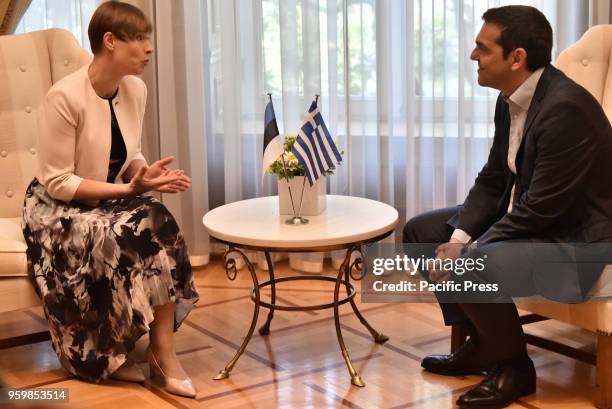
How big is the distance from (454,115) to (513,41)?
140cm

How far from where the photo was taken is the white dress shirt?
2.62m

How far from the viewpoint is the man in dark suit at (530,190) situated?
8.16ft

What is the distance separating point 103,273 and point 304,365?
2.32 ft

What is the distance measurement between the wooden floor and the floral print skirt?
0.15m

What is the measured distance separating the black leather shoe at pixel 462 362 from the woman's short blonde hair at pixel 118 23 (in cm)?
135

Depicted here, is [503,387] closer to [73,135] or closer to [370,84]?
[73,135]

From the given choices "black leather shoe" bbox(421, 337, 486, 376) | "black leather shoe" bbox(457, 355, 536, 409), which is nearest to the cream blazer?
"black leather shoe" bbox(421, 337, 486, 376)

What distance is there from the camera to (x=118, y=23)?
110 inches

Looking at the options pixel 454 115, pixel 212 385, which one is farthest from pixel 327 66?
pixel 212 385

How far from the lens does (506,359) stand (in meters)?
2.62

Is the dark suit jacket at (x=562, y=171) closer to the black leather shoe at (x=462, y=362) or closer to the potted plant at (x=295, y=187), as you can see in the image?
the black leather shoe at (x=462, y=362)

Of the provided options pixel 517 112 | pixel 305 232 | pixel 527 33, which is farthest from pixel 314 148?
pixel 527 33

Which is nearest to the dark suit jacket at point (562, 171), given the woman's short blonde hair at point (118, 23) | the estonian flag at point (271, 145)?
the estonian flag at point (271, 145)

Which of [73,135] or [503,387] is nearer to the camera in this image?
[503,387]
